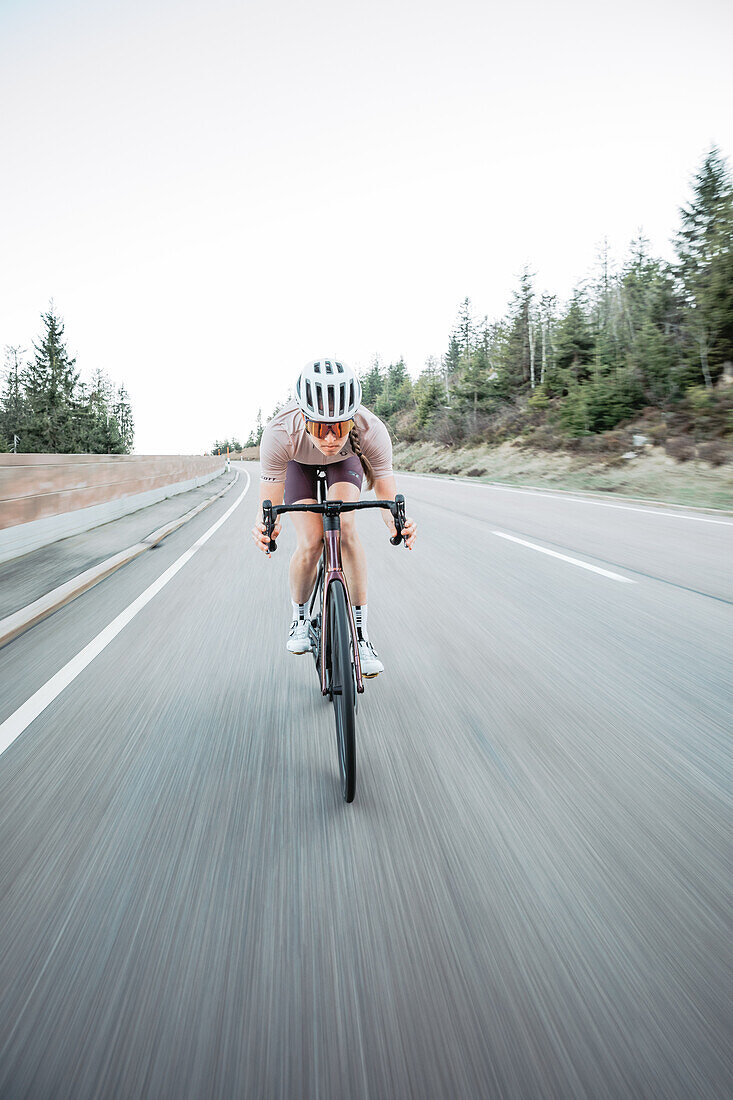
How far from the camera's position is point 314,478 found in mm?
3699

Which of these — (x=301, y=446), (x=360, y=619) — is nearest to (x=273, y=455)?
(x=301, y=446)

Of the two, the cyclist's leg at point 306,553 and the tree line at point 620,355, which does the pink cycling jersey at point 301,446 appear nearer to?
the cyclist's leg at point 306,553

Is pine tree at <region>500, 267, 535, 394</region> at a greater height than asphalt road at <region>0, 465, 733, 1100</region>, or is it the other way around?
pine tree at <region>500, 267, 535, 394</region>

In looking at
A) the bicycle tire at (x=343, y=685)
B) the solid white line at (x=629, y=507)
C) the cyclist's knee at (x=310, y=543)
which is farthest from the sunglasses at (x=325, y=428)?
the solid white line at (x=629, y=507)

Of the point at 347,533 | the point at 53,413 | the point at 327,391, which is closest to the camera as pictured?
the point at 327,391

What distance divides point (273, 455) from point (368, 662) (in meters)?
1.31

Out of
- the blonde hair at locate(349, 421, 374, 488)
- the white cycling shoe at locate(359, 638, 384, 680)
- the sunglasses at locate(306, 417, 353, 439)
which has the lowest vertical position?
the white cycling shoe at locate(359, 638, 384, 680)

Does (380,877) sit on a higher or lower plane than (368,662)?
lower

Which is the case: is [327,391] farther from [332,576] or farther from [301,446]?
[332,576]

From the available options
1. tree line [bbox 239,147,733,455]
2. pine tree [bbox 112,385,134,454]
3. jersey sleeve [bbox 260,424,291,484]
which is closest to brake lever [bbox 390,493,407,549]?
jersey sleeve [bbox 260,424,291,484]

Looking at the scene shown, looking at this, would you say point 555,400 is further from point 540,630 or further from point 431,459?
point 540,630

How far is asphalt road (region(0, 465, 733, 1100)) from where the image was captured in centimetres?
141

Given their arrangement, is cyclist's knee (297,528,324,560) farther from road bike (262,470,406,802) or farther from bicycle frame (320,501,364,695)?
bicycle frame (320,501,364,695)

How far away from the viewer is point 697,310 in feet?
70.9
